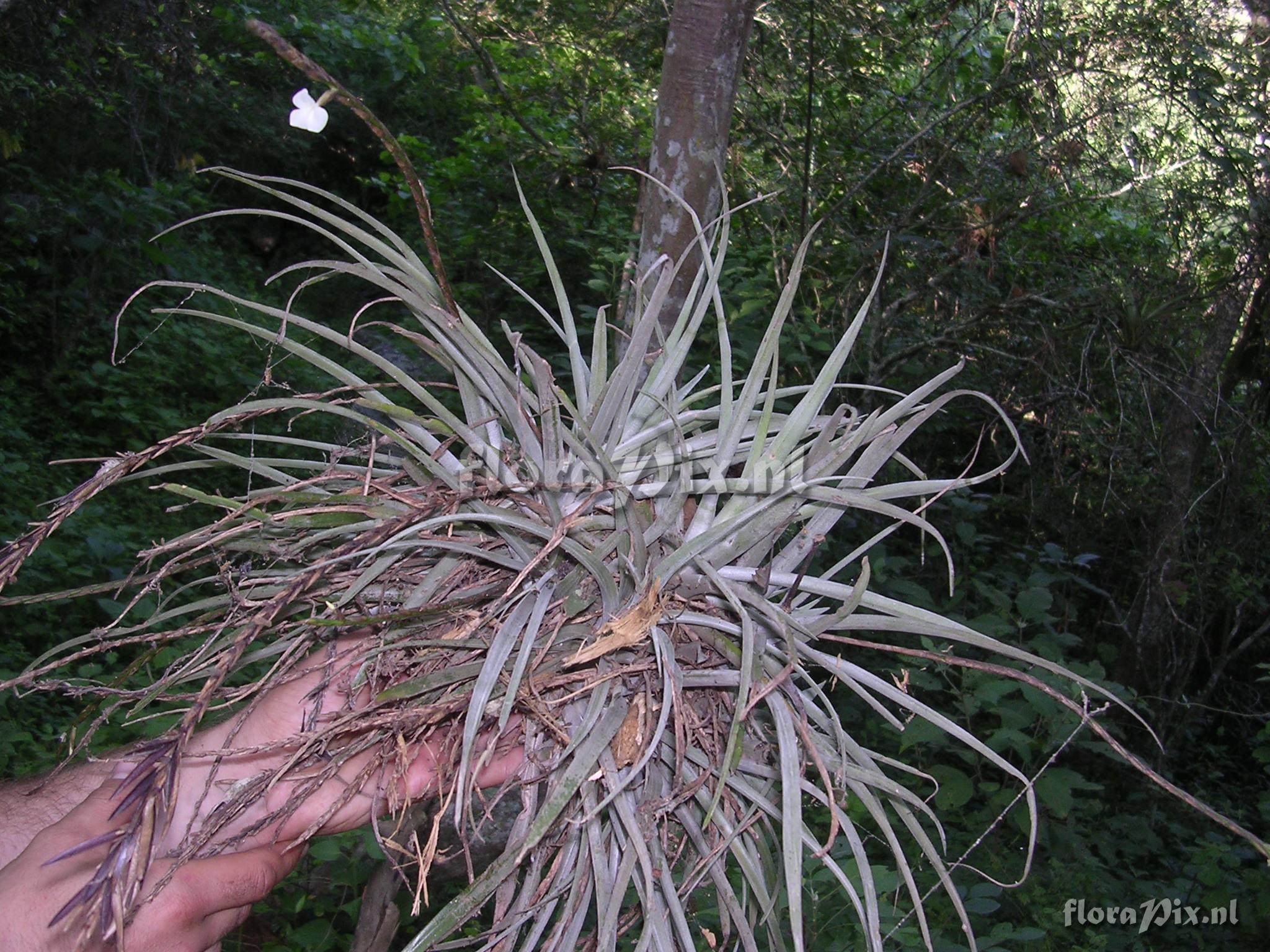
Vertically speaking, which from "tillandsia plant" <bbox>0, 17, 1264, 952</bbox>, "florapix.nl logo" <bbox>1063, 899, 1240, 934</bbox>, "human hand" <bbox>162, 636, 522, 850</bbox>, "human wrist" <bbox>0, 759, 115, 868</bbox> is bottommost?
"florapix.nl logo" <bbox>1063, 899, 1240, 934</bbox>

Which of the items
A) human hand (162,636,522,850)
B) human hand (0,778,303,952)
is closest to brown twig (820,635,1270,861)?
human hand (162,636,522,850)

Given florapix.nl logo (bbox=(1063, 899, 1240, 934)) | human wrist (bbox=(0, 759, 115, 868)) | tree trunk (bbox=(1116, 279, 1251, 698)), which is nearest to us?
human wrist (bbox=(0, 759, 115, 868))

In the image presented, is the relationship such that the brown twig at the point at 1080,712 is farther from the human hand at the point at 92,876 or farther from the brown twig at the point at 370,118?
the human hand at the point at 92,876

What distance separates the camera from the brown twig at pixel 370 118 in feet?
2.51

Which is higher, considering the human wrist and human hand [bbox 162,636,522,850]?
human hand [bbox 162,636,522,850]

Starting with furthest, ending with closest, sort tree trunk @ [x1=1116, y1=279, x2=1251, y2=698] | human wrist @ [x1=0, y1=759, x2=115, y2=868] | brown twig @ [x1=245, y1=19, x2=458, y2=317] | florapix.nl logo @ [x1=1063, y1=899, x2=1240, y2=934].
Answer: tree trunk @ [x1=1116, y1=279, x2=1251, y2=698] < florapix.nl logo @ [x1=1063, y1=899, x2=1240, y2=934] < human wrist @ [x1=0, y1=759, x2=115, y2=868] < brown twig @ [x1=245, y1=19, x2=458, y2=317]

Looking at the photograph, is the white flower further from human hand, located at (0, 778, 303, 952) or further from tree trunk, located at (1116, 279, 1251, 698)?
tree trunk, located at (1116, 279, 1251, 698)

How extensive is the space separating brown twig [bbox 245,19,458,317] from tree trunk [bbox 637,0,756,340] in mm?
885

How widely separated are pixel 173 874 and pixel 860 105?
3963mm

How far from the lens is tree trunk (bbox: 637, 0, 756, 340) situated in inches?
67.7

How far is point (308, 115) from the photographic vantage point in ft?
2.66

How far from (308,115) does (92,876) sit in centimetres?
71

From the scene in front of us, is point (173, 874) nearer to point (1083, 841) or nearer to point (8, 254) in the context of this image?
point (1083, 841)

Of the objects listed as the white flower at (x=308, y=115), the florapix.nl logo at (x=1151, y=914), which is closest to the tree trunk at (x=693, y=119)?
the white flower at (x=308, y=115)
